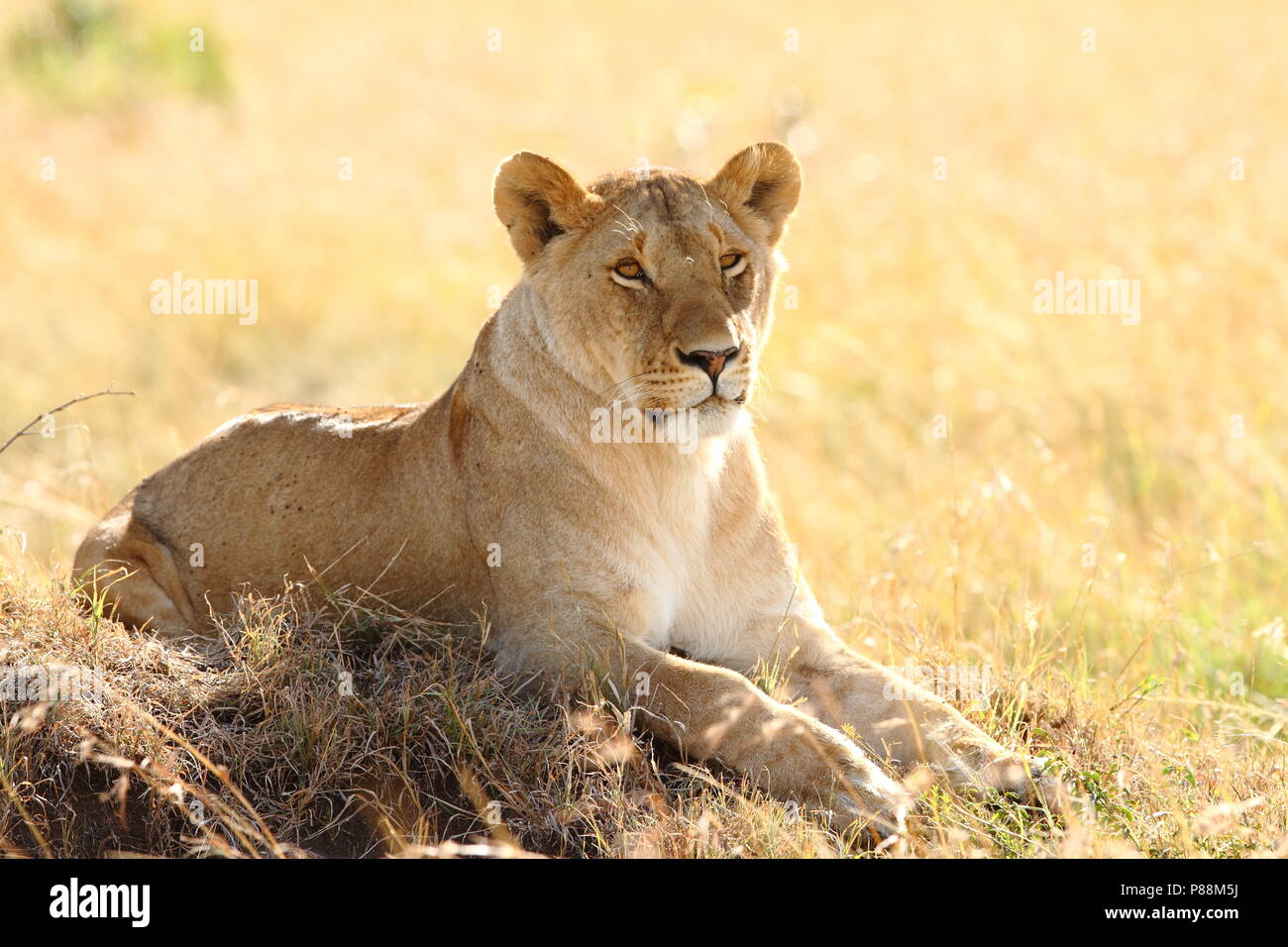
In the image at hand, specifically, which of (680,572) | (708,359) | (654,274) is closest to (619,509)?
(680,572)

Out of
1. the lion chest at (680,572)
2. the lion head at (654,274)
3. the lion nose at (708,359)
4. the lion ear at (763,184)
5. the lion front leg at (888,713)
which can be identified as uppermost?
the lion ear at (763,184)

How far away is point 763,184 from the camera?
5211 mm

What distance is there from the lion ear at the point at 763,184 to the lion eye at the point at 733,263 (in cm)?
25

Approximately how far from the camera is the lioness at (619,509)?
14.7 feet

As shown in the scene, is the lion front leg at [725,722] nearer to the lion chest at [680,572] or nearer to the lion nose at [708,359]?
the lion chest at [680,572]

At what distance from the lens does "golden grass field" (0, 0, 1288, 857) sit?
4.18m

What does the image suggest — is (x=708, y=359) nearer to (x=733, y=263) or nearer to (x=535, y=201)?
(x=733, y=263)

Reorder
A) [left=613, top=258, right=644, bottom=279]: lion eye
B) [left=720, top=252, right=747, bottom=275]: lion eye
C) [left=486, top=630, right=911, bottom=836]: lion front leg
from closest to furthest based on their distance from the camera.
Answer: [left=486, top=630, right=911, bottom=836]: lion front leg, [left=613, top=258, right=644, bottom=279]: lion eye, [left=720, top=252, right=747, bottom=275]: lion eye

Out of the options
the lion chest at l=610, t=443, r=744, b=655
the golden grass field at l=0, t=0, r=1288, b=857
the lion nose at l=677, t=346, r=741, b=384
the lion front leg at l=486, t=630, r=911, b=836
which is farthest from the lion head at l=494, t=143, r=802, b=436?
the lion front leg at l=486, t=630, r=911, b=836

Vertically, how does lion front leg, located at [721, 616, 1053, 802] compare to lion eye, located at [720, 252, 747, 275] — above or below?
below

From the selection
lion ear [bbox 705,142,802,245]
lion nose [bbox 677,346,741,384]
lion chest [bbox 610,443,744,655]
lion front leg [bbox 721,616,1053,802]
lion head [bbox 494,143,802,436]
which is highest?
lion ear [bbox 705,142,802,245]

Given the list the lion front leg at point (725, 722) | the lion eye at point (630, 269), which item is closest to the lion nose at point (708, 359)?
the lion eye at point (630, 269)

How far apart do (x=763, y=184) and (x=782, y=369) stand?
595cm

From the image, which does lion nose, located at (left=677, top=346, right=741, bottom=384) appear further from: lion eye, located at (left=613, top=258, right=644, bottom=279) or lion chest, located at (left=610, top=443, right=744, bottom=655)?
lion chest, located at (left=610, top=443, right=744, bottom=655)
